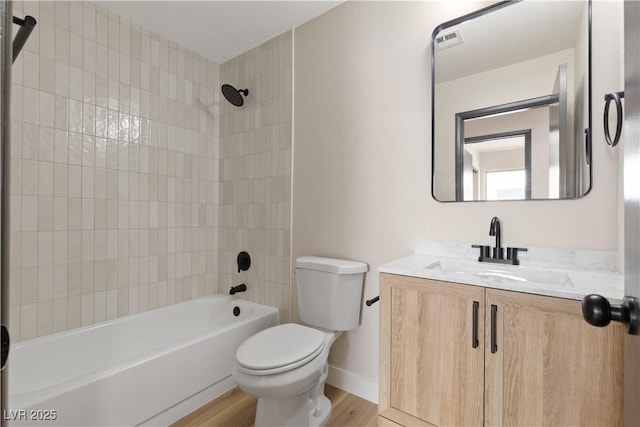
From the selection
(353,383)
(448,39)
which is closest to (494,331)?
(353,383)

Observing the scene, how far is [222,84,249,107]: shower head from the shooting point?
224 centimetres

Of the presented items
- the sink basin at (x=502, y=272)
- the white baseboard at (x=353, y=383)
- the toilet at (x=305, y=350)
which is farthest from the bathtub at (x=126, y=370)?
the sink basin at (x=502, y=272)

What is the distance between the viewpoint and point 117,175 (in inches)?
77.4

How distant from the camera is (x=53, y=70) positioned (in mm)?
1701

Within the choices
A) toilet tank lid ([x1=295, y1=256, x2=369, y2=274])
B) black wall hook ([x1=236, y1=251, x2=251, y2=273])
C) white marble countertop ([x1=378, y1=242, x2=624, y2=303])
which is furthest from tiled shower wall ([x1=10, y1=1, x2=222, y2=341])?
white marble countertop ([x1=378, y1=242, x2=624, y2=303])

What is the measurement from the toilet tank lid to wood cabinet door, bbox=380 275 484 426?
1.56 ft

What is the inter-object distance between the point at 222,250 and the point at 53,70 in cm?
157

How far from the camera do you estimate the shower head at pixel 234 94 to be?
2240 mm

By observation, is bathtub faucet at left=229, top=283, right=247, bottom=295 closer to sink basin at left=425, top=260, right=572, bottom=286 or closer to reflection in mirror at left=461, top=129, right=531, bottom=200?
sink basin at left=425, top=260, right=572, bottom=286

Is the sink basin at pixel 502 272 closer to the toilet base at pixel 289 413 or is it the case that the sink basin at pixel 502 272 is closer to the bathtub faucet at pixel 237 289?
the toilet base at pixel 289 413

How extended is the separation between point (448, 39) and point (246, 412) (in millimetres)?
2242

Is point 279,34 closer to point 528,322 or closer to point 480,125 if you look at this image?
point 480,125

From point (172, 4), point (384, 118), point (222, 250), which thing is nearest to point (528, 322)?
point (384, 118)

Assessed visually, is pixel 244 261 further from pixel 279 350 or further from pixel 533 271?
pixel 533 271
